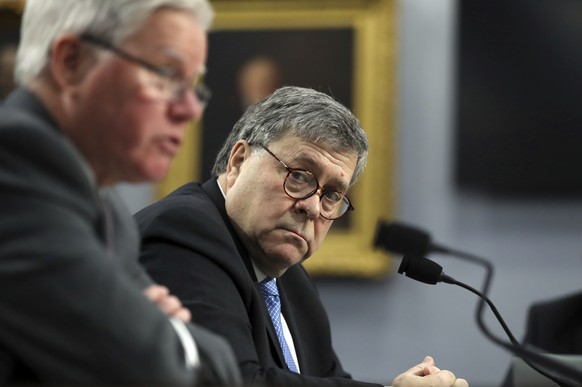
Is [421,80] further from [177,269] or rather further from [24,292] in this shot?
[24,292]

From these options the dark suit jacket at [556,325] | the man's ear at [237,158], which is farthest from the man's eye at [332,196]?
the dark suit jacket at [556,325]

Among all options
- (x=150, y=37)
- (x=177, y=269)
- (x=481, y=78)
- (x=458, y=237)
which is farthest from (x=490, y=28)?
(x=150, y=37)

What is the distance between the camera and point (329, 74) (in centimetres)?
621

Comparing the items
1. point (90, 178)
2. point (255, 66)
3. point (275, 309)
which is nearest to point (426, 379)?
point (275, 309)

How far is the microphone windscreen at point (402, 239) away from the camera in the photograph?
9.77 feet

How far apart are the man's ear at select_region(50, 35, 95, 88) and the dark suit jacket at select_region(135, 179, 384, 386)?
90cm

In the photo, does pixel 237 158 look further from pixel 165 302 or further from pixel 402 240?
pixel 165 302

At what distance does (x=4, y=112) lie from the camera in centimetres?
179

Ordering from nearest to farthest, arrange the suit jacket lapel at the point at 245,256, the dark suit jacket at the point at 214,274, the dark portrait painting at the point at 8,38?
the dark suit jacket at the point at 214,274 → the suit jacket lapel at the point at 245,256 → the dark portrait painting at the point at 8,38

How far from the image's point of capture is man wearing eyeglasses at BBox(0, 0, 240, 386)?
167cm

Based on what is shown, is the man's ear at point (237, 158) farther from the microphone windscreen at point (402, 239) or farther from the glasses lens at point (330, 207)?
the microphone windscreen at point (402, 239)

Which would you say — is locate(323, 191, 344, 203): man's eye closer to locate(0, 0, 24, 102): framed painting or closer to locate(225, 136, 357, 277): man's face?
locate(225, 136, 357, 277): man's face

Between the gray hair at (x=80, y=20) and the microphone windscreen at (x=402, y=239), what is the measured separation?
4.21 feet

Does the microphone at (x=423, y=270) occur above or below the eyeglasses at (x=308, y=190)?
below
